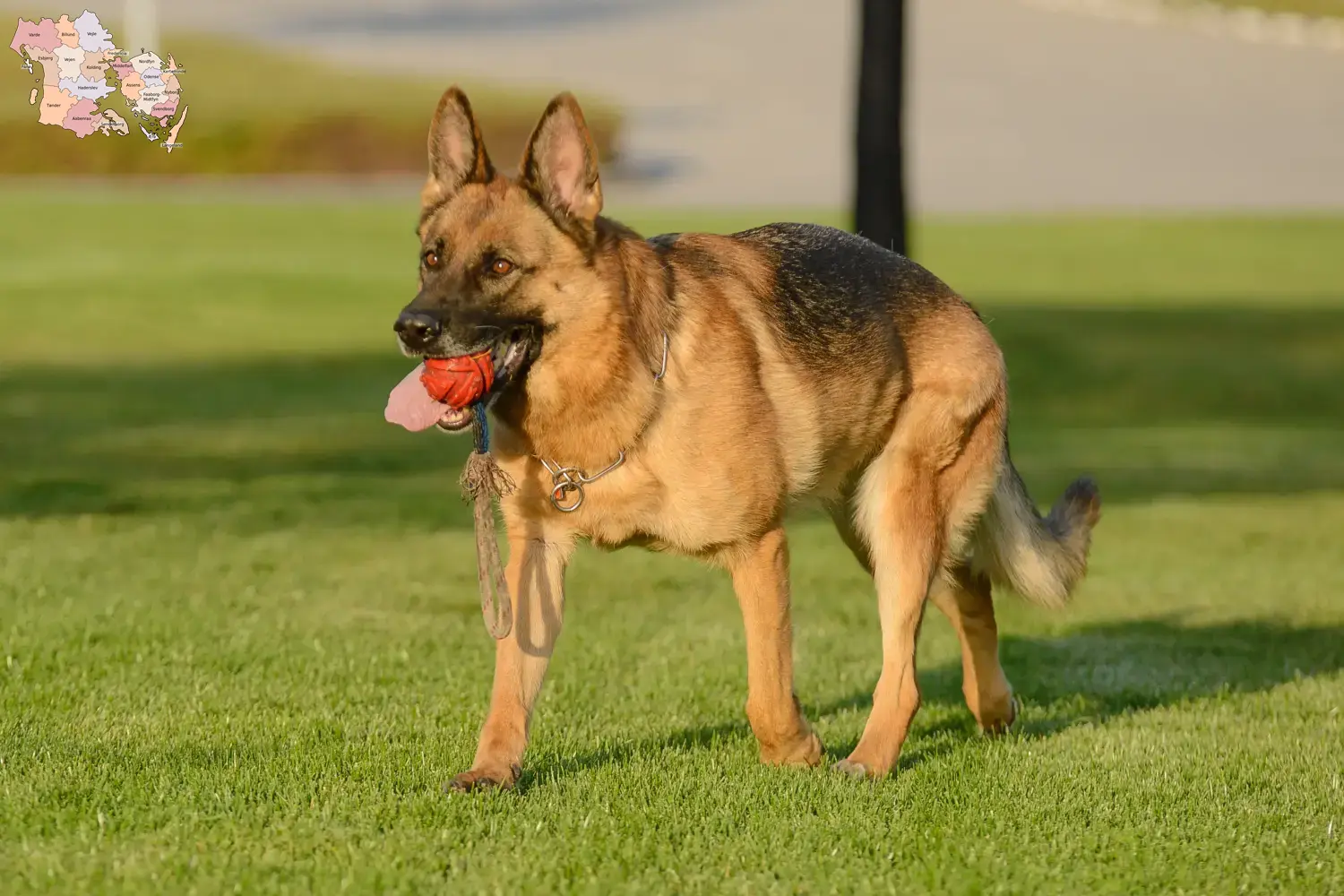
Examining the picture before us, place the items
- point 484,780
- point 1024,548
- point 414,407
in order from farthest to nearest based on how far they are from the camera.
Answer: point 1024,548 < point 484,780 < point 414,407

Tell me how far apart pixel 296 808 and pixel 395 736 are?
39.6 inches

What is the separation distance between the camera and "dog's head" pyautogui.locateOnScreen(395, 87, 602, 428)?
5496 mm

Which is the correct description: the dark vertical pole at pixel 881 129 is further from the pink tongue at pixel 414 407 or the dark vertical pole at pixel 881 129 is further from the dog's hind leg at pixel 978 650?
the pink tongue at pixel 414 407

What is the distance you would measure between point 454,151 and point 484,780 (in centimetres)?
193

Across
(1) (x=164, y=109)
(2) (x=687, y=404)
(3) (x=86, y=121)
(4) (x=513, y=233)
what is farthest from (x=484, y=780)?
(3) (x=86, y=121)

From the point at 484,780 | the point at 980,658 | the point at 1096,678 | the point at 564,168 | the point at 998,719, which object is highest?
the point at 564,168

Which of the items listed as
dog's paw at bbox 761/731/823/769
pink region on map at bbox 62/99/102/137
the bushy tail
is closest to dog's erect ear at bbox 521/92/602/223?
dog's paw at bbox 761/731/823/769

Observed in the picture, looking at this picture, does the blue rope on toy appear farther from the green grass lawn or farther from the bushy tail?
the bushy tail

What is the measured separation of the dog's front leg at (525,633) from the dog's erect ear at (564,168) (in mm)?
1046

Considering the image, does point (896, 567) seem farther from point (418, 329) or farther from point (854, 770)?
point (418, 329)

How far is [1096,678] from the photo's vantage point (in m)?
7.92

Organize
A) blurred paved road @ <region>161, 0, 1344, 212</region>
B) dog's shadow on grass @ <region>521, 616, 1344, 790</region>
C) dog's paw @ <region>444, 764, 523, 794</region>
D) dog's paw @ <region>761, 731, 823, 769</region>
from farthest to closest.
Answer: blurred paved road @ <region>161, 0, 1344, 212</region> → dog's shadow on grass @ <region>521, 616, 1344, 790</region> → dog's paw @ <region>761, 731, 823, 769</region> → dog's paw @ <region>444, 764, 523, 794</region>

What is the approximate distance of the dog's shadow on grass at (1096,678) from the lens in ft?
21.3

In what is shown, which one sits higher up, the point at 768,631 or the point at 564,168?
the point at 564,168
